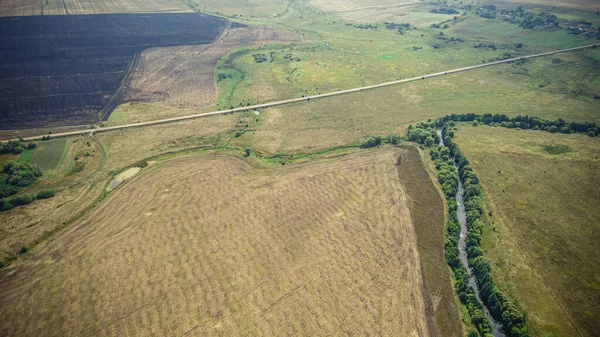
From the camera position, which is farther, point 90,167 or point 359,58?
point 359,58

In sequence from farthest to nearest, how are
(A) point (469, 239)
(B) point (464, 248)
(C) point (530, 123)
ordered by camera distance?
(C) point (530, 123), (B) point (464, 248), (A) point (469, 239)

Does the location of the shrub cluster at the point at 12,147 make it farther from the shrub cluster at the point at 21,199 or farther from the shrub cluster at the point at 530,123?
the shrub cluster at the point at 530,123

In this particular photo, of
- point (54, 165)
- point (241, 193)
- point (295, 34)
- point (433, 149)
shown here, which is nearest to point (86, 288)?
point (241, 193)

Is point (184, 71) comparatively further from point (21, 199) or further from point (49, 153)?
point (21, 199)

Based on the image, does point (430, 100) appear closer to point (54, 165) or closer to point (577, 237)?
point (577, 237)

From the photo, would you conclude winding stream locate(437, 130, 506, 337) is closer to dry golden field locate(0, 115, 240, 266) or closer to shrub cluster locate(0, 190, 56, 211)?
dry golden field locate(0, 115, 240, 266)

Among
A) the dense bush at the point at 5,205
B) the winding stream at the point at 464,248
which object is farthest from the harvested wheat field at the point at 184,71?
the winding stream at the point at 464,248

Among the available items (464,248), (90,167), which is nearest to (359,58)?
(464,248)

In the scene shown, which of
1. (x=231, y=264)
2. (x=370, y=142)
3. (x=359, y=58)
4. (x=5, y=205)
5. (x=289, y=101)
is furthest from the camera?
(x=359, y=58)
